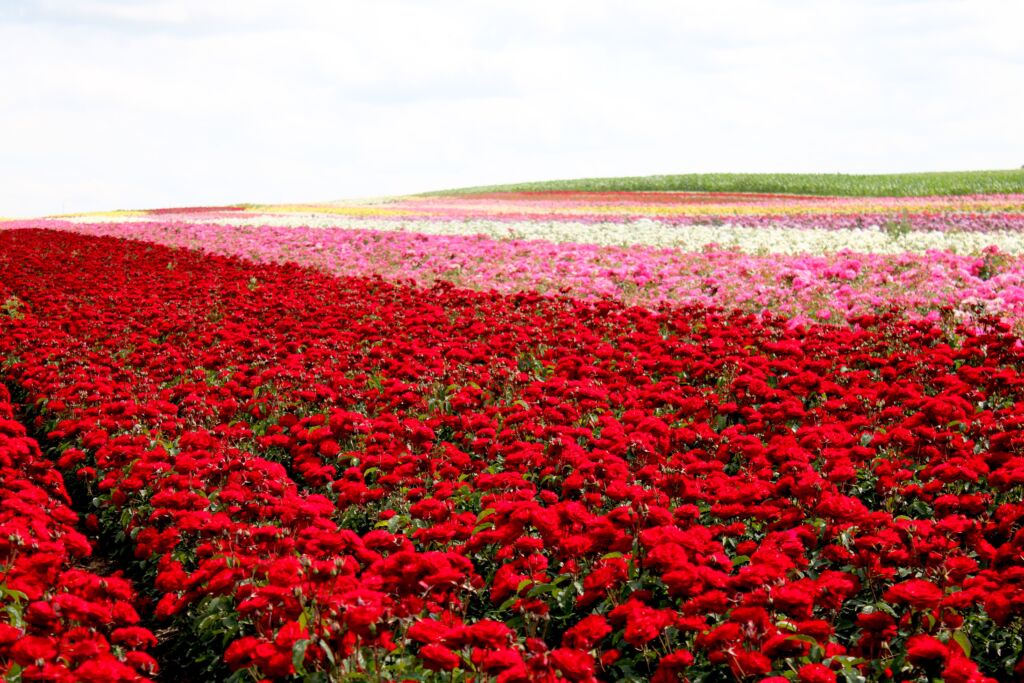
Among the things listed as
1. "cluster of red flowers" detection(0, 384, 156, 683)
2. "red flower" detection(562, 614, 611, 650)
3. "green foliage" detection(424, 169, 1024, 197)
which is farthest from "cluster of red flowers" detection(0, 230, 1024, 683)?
"green foliage" detection(424, 169, 1024, 197)

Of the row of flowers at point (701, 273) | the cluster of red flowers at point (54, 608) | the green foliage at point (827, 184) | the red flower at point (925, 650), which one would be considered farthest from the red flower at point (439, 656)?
the green foliage at point (827, 184)

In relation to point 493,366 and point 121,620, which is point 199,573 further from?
point 493,366

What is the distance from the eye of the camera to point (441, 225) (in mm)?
27391

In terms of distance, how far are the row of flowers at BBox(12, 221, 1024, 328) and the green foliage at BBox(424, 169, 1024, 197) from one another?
33537 mm

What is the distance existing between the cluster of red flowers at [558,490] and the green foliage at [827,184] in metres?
41.2

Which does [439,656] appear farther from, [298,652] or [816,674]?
[816,674]

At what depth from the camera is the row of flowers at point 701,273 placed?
11961 millimetres

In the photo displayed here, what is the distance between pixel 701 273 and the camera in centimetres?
1541

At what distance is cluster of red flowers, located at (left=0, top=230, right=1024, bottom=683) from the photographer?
4.08 meters

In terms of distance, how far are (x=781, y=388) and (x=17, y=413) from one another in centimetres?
807

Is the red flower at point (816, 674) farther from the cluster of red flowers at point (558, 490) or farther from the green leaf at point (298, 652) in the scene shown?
the green leaf at point (298, 652)

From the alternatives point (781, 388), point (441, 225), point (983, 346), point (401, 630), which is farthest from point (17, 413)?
point (441, 225)

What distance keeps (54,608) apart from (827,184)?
2167 inches

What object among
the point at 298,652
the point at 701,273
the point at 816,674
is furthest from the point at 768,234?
the point at 298,652
